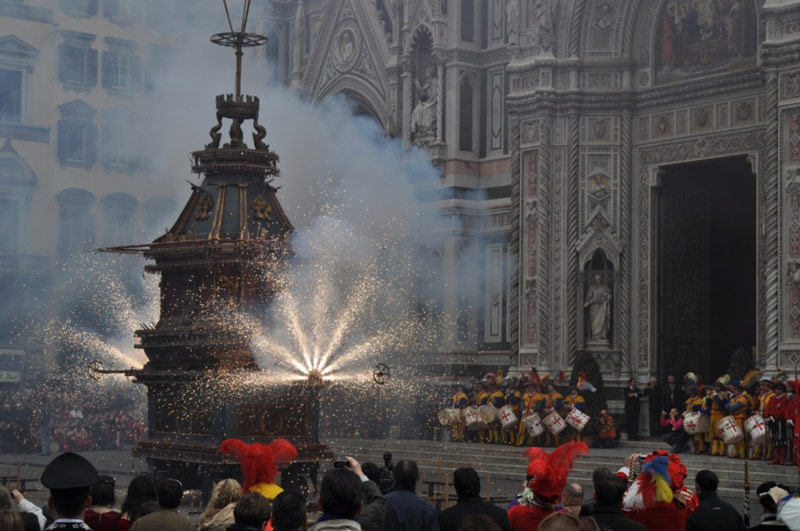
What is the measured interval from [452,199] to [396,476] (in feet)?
92.0

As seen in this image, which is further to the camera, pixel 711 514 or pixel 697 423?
pixel 697 423

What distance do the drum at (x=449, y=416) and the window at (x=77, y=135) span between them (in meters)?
17.7

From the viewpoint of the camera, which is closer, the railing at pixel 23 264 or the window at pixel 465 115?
the window at pixel 465 115

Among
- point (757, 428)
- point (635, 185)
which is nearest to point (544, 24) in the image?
point (635, 185)

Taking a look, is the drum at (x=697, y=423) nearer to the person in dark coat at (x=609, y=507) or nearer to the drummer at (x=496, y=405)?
the drummer at (x=496, y=405)

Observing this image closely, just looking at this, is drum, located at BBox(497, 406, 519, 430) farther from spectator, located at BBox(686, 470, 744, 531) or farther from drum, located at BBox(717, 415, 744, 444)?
spectator, located at BBox(686, 470, 744, 531)

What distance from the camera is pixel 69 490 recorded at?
8211mm

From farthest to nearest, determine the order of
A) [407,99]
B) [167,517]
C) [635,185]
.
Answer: [407,99] < [635,185] < [167,517]

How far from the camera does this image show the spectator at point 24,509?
8148 millimetres

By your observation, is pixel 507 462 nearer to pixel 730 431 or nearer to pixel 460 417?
pixel 460 417

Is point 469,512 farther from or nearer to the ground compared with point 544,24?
nearer to the ground

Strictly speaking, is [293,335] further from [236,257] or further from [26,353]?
[26,353]

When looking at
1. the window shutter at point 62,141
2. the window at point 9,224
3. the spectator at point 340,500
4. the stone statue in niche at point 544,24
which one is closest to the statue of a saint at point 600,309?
the stone statue in niche at point 544,24

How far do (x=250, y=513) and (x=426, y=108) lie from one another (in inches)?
1240
